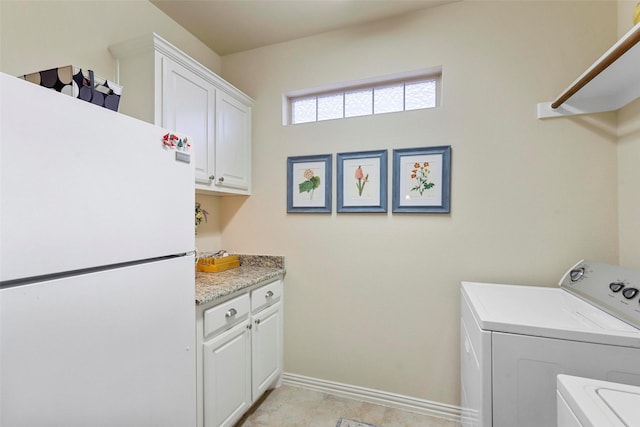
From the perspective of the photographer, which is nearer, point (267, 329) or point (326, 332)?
point (267, 329)

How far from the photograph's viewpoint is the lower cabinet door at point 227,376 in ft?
4.95

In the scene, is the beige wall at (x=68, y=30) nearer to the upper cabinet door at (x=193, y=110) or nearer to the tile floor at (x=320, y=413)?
the upper cabinet door at (x=193, y=110)

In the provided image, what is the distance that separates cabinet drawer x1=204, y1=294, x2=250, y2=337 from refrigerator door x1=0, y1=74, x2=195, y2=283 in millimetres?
559

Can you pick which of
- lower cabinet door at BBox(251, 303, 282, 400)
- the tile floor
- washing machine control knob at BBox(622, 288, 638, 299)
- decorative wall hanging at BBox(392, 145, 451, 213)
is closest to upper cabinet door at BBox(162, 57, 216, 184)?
lower cabinet door at BBox(251, 303, 282, 400)

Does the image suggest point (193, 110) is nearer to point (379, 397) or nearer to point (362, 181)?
point (362, 181)

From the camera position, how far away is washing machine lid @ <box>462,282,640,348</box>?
1037mm

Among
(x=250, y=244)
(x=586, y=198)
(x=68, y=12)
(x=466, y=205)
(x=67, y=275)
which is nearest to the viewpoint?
(x=67, y=275)

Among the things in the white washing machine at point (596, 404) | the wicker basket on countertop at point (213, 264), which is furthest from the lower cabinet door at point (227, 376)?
the white washing machine at point (596, 404)

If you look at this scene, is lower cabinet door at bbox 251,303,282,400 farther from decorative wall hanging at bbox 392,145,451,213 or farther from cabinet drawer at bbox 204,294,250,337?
decorative wall hanging at bbox 392,145,451,213

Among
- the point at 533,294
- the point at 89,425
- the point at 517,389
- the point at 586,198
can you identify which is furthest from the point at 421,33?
the point at 89,425

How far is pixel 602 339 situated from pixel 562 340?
0.11 meters

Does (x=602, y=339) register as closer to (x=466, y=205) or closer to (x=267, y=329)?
(x=466, y=205)

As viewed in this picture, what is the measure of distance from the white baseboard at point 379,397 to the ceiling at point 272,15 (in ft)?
8.67

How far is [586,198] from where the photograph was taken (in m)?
1.67
